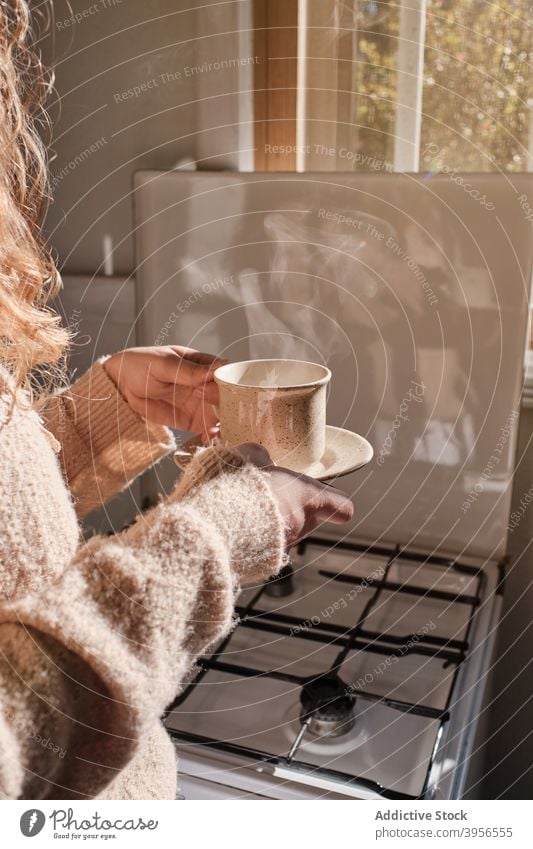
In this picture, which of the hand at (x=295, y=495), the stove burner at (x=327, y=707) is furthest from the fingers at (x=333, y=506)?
the stove burner at (x=327, y=707)

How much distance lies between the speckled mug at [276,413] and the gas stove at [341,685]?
0.41 feet

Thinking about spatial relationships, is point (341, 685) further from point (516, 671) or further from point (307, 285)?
point (307, 285)

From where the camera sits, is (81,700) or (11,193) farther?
(11,193)

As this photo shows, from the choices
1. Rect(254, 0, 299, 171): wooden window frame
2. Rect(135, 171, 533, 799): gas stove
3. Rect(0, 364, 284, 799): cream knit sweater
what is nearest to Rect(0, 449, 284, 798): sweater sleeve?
Rect(0, 364, 284, 799): cream knit sweater

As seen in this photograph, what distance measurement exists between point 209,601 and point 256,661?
7.5 inches

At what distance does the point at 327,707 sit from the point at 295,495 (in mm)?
173

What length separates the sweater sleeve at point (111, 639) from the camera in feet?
0.70

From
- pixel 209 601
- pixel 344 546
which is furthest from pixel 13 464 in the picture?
pixel 344 546

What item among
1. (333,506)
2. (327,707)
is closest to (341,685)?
(327,707)

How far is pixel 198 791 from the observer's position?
1.16ft

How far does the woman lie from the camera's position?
218mm

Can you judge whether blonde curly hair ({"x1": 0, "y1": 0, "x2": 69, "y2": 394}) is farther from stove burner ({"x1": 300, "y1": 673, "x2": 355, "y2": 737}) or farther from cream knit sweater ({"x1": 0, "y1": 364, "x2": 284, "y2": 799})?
stove burner ({"x1": 300, "y1": 673, "x2": 355, "y2": 737})

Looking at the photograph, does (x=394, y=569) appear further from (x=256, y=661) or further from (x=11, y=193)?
(x=11, y=193)

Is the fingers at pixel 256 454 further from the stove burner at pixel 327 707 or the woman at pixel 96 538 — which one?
the stove burner at pixel 327 707
